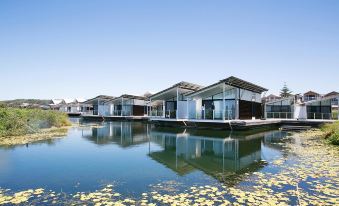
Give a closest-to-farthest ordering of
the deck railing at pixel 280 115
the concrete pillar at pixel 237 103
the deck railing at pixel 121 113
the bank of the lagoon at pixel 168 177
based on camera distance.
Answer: the bank of the lagoon at pixel 168 177, the concrete pillar at pixel 237 103, the deck railing at pixel 280 115, the deck railing at pixel 121 113

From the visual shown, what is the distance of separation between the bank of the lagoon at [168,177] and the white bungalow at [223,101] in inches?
469

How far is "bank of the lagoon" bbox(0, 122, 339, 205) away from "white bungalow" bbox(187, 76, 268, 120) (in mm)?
11917

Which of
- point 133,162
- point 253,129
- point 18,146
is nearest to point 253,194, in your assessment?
point 133,162

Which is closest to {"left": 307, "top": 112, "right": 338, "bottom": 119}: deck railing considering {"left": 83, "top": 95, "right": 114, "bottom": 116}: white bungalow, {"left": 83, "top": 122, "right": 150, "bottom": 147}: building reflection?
{"left": 83, "top": 122, "right": 150, "bottom": 147}: building reflection

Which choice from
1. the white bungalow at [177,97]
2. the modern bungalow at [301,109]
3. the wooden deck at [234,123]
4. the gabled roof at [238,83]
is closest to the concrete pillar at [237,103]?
the gabled roof at [238,83]

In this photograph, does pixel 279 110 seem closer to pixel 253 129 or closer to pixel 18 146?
pixel 253 129

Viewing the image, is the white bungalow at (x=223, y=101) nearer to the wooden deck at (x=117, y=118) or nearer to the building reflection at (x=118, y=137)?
the building reflection at (x=118, y=137)

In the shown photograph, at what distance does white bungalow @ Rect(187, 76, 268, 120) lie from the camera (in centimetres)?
2550

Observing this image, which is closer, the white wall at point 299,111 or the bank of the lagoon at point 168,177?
the bank of the lagoon at point 168,177

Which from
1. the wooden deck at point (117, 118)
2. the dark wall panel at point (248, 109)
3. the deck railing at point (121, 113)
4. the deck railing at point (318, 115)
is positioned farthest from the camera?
the deck railing at point (121, 113)

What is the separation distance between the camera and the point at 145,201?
20.1ft

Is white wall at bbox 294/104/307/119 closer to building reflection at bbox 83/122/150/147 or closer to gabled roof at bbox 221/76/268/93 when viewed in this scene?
gabled roof at bbox 221/76/268/93

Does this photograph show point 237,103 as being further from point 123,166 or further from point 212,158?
point 123,166

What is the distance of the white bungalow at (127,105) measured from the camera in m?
45.4
